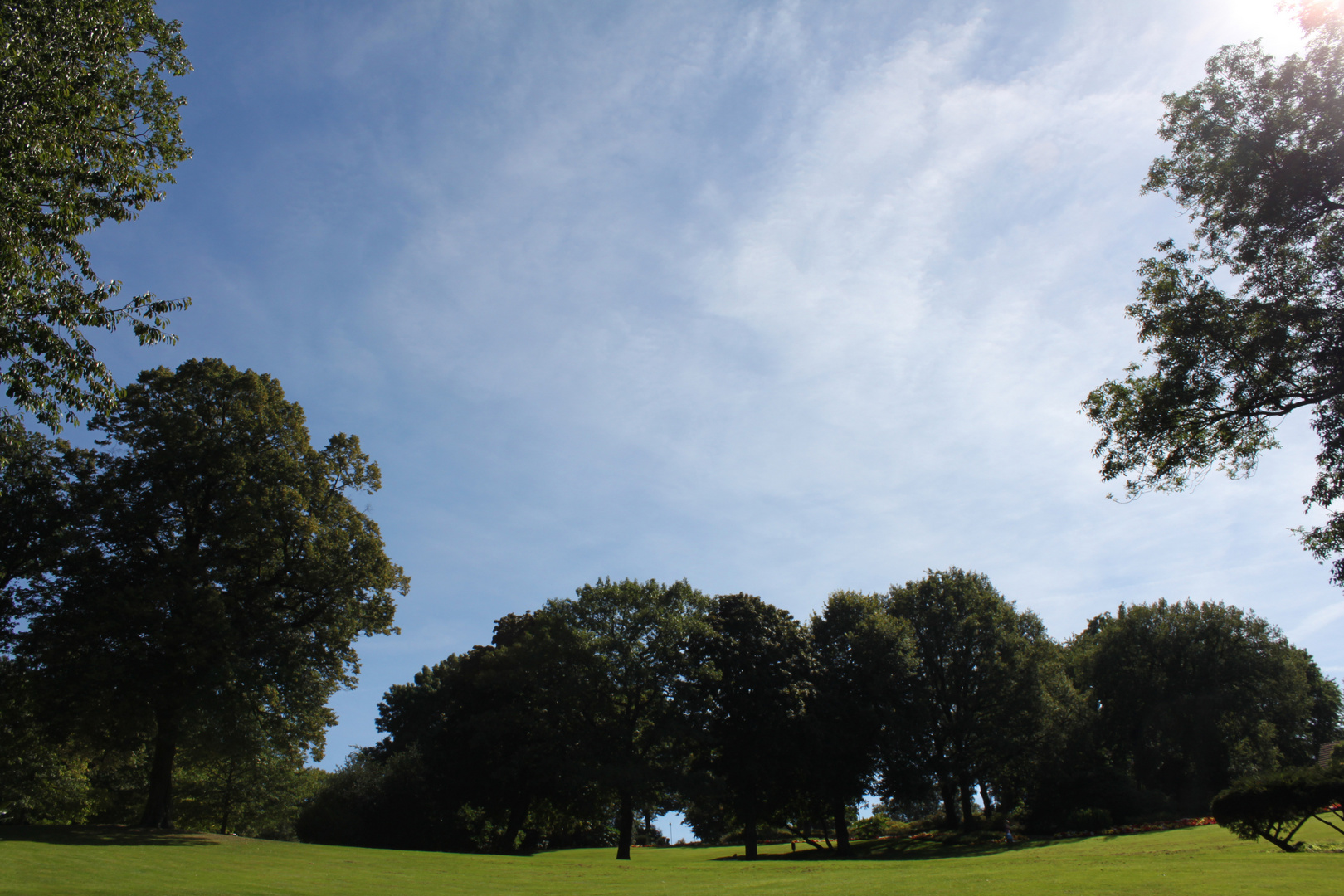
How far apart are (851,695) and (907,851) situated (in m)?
8.70

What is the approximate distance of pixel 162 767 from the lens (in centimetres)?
2756

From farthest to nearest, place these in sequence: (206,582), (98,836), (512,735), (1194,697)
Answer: (1194,697) → (512,735) → (206,582) → (98,836)

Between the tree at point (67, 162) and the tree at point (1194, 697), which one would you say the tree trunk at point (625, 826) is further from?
the tree at point (1194, 697)

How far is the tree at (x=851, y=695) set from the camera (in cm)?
4050

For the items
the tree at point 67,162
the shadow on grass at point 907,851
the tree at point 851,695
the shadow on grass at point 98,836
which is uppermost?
the tree at point 67,162

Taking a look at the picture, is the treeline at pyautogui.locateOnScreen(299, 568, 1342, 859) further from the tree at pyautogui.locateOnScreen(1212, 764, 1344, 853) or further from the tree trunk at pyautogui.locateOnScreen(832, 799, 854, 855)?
the tree at pyautogui.locateOnScreen(1212, 764, 1344, 853)

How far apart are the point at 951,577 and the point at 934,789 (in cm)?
1523

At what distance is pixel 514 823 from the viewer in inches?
1774

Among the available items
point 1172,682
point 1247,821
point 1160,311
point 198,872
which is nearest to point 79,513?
point 198,872

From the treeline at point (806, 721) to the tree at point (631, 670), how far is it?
126 millimetres

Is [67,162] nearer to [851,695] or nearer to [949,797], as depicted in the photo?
[851,695]

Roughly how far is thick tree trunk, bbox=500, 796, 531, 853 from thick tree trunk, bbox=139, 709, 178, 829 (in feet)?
70.5

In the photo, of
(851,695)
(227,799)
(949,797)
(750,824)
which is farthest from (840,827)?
(227,799)

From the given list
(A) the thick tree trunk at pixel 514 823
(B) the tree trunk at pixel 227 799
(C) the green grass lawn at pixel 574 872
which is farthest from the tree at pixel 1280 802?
(B) the tree trunk at pixel 227 799
